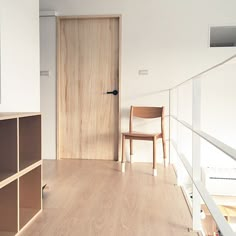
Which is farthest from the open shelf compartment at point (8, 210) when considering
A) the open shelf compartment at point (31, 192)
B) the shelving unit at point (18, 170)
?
the open shelf compartment at point (31, 192)

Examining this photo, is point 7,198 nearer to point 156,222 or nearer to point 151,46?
point 156,222

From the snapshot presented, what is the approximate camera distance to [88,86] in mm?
3850

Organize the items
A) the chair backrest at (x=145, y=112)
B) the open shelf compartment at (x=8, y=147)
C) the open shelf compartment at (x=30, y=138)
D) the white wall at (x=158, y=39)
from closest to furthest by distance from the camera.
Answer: the open shelf compartment at (x=8, y=147)
the open shelf compartment at (x=30, y=138)
the chair backrest at (x=145, y=112)
the white wall at (x=158, y=39)

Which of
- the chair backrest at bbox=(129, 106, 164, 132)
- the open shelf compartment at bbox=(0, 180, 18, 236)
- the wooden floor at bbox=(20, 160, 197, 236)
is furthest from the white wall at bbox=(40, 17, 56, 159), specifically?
the open shelf compartment at bbox=(0, 180, 18, 236)

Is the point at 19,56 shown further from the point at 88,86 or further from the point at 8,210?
the point at 88,86

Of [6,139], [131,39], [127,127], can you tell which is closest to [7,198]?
[6,139]

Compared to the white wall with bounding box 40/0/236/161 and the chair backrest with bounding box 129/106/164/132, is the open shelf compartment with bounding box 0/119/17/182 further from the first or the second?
the white wall with bounding box 40/0/236/161

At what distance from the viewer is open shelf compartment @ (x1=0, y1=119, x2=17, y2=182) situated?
1.64 metres

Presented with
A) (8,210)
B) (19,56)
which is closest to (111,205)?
(8,210)

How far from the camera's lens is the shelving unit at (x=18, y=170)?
64.8 inches

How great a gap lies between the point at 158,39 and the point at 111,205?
2.36 m

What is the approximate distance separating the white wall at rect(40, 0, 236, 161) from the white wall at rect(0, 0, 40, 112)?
4.81 feet

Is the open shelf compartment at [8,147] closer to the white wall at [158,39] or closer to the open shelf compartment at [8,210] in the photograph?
the open shelf compartment at [8,210]

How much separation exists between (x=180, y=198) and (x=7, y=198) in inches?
54.0
